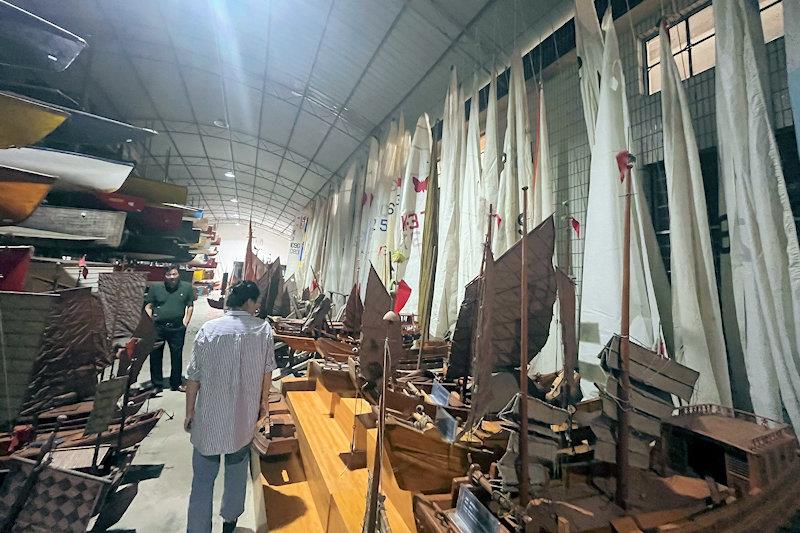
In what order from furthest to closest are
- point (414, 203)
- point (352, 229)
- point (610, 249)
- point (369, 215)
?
1. point (352, 229)
2. point (369, 215)
3. point (414, 203)
4. point (610, 249)

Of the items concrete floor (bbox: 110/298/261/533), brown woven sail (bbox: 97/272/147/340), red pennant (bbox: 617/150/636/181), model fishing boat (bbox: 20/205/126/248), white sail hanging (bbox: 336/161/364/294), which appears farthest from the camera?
white sail hanging (bbox: 336/161/364/294)

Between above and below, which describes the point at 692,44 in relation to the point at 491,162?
above

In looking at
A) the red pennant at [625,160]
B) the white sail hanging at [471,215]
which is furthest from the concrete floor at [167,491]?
the red pennant at [625,160]

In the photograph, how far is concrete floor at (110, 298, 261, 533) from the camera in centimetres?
200

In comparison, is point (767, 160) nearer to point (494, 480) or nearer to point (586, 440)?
point (586, 440)

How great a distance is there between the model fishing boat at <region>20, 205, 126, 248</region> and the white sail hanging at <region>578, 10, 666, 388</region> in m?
7.03

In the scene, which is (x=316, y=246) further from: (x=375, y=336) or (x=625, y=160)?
(x=625, y=160)

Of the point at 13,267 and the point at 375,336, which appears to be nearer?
the point at 375,336

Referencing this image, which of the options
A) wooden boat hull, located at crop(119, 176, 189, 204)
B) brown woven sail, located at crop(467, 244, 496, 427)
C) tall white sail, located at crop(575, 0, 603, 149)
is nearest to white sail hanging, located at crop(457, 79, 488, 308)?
tall white sail, located at crop(575, 0, 603, 149)

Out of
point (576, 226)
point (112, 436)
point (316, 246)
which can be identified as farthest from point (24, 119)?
point (316, 246)

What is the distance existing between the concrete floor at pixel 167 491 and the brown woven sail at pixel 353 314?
1887 mm

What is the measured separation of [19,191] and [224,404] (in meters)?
2.96

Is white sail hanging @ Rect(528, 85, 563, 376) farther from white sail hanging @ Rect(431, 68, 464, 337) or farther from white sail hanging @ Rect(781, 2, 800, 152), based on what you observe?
white sail hanging @ Rect(781, 2, 800, 152)

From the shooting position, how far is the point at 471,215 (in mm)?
3613
